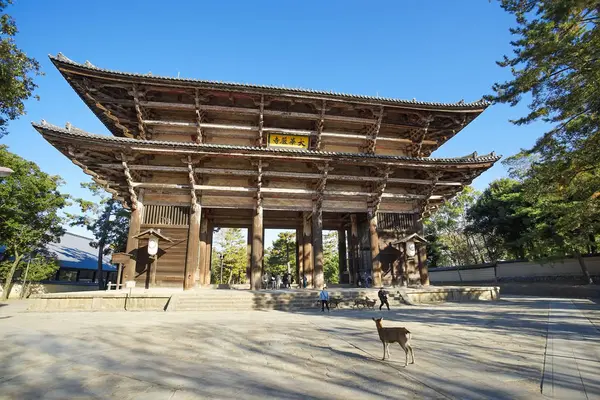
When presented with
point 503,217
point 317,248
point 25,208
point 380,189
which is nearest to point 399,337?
point 317,248

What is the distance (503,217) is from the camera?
26703 mm

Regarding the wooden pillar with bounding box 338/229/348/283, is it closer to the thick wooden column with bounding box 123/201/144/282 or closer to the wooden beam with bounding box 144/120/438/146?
the wooden beam with bounding box 144/120/438/146

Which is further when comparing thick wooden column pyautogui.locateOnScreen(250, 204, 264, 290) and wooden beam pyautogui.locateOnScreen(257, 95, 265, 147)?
wooden beam pyautogui.locateOnScreen(257, 95, 265, 147)

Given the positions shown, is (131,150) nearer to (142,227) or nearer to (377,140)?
(142,227)

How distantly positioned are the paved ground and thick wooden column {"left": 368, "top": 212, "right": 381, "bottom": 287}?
7040mm

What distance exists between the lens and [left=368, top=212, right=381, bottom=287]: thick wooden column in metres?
14.8

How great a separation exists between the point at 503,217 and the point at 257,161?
24722mm

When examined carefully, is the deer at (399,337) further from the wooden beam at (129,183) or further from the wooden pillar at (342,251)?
the wooden pillar at (342,251)

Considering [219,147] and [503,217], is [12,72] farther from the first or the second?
[503,217]

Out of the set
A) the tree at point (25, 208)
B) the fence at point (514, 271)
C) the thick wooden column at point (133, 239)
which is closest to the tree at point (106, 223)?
the tree at point (25, 208)

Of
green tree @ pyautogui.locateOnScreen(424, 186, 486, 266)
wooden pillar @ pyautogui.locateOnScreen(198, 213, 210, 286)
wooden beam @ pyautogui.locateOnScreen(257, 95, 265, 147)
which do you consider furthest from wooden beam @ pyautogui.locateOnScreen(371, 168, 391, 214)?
green tree @ pyautogui.locateOnScreen(424, 186, 486, 266)

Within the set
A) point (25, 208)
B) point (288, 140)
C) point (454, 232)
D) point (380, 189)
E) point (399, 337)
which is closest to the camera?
point (399, 337)

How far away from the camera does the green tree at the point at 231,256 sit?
40.0 metres

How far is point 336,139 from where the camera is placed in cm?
1623
